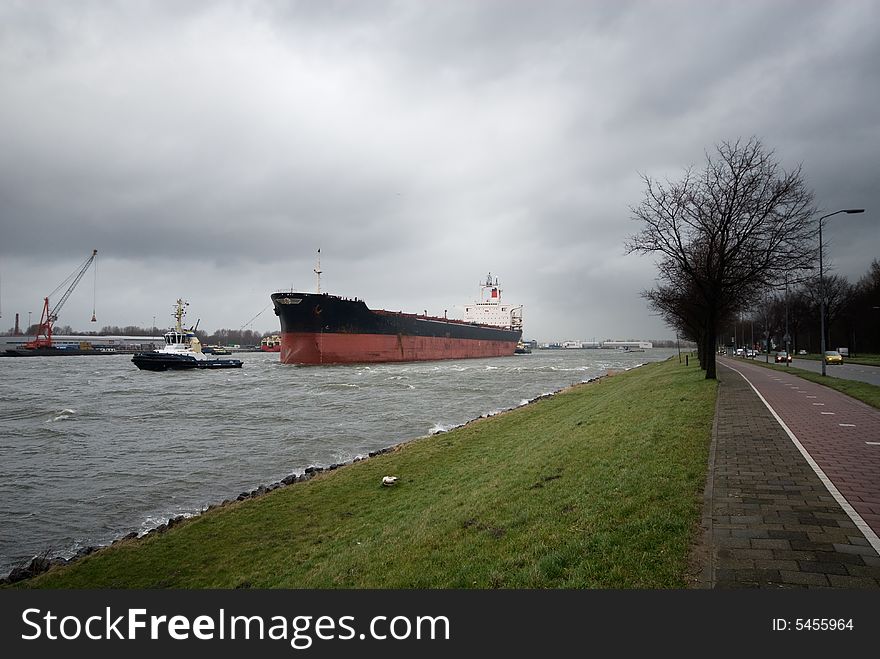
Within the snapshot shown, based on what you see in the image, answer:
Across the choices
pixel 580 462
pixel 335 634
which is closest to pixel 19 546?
pixel 335 634

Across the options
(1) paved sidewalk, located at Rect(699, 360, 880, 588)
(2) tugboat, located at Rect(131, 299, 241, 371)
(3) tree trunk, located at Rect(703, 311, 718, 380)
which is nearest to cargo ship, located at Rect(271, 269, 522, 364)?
(2) tugboat, located at Rect(131, 299, 241, 371)

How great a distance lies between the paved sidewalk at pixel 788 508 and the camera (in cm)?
373

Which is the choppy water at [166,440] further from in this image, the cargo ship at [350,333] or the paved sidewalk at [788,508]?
the cargo ship at [350,333]

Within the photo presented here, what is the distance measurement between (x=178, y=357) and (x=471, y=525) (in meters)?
53.9

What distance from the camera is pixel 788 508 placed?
5148 mm

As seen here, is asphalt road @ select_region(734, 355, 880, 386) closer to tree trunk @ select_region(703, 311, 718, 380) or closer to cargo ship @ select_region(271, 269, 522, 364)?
tree trunk @ select_region(703, 311, 718, 380)

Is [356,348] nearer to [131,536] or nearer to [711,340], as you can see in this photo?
[711,340]

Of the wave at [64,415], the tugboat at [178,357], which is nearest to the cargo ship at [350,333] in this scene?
the tugboat at [178,357]

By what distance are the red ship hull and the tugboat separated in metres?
8.34

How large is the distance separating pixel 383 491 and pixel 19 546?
6462 mm

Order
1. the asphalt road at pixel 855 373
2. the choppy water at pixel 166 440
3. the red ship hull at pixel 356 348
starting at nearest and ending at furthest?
the choppy water at pixel 166 440
the asphalt road at pixel 855 373
the red ship hull at pixel 356 348

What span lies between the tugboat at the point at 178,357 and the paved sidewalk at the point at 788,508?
5361 centimetres

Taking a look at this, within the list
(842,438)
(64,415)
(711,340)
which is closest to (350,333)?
(64,415)

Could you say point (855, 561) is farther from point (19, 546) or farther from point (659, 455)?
point (19, 546)
